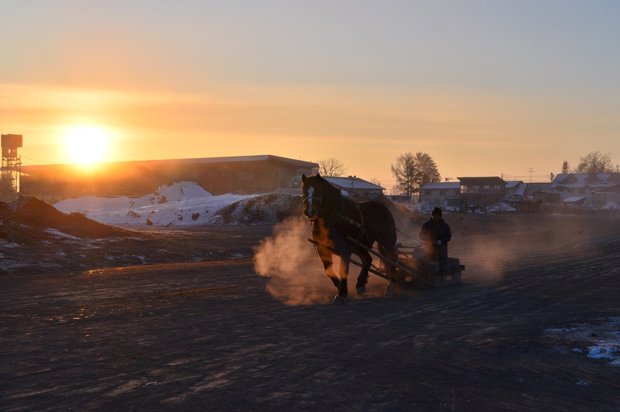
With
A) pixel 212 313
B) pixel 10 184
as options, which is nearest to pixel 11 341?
pixel 212 313

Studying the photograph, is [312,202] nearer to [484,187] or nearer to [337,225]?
Result: [337,225]

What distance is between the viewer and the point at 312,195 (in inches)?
535

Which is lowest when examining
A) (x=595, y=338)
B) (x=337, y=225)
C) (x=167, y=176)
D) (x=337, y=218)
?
(x=595, y=338)

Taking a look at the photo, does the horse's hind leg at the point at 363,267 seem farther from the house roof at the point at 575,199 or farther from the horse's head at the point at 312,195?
the house roof at the point at 575,199

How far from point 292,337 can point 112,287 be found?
799 cm

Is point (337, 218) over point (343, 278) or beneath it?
over

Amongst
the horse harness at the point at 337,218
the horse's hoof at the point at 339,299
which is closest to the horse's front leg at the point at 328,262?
the horse's hoof at the point at 339,299

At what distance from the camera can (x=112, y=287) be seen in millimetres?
16969

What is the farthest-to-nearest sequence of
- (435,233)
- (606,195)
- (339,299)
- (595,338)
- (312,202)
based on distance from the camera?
(606,195), (435,233), (339,299), (312,202), (595,338)

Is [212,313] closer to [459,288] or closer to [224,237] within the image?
[459,288]

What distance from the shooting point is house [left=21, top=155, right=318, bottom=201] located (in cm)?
8069

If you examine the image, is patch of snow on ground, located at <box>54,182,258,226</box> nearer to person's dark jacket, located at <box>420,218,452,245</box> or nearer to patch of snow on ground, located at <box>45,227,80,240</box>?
patch of snow on ground, located at <box>45,227,80,240</box>

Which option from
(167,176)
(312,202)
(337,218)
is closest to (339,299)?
(337,218)

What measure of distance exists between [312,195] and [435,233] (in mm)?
4195
